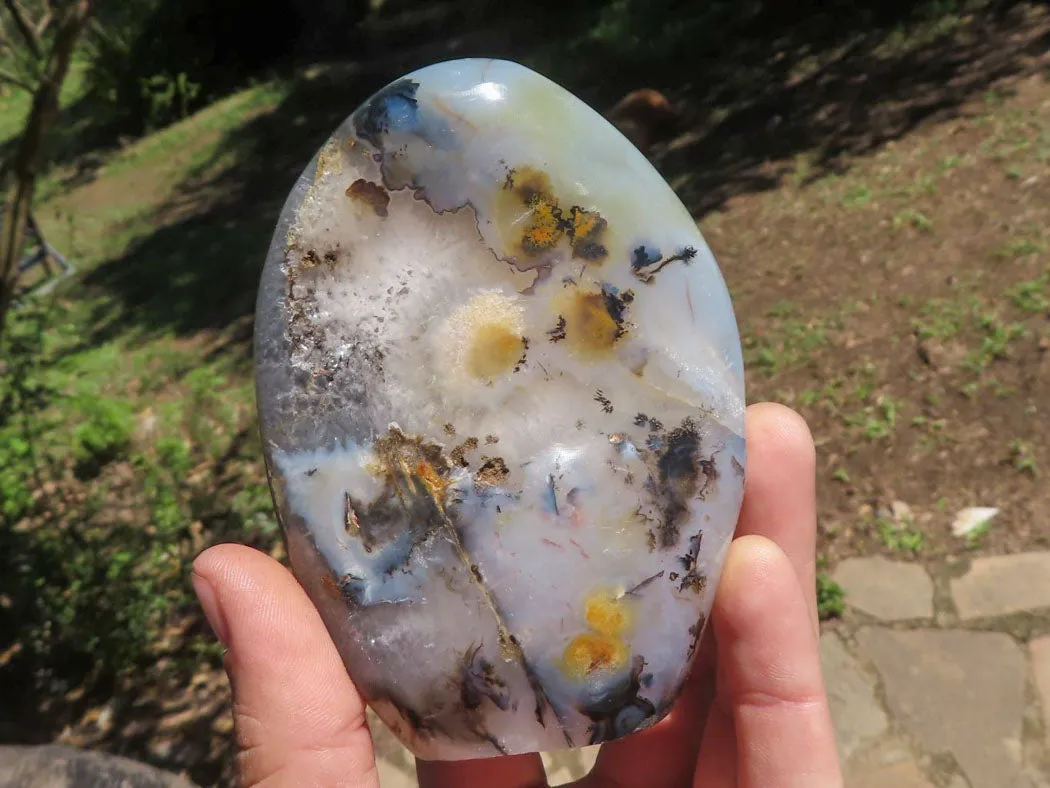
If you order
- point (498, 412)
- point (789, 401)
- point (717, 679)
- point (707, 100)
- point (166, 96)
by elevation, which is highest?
point (166, 96)

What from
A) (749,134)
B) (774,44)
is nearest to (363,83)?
(774,44)

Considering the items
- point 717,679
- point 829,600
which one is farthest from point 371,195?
point 829,600

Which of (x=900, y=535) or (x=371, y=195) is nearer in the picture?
(x=371, y=195)

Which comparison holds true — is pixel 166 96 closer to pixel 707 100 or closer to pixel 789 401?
pixel 707 100

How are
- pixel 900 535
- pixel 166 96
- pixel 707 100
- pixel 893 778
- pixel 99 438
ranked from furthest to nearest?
pixel 166 96
pixel 707 100
pixel 99 438
pixel 900 535
pixel 893 778

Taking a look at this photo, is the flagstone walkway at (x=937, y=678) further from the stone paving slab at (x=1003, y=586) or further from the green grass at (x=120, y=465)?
the green grass at (x=120, y=465)

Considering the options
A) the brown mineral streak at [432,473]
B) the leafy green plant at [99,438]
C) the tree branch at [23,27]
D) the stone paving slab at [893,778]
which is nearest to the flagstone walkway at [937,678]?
the stone paving slab at [893,778]

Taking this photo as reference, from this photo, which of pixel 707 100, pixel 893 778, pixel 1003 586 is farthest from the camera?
pixel 707 100
